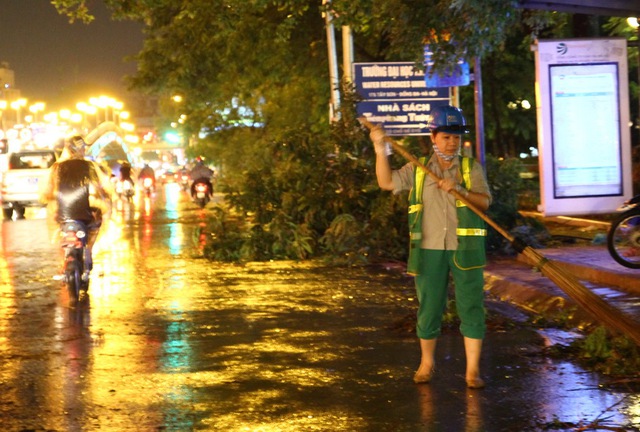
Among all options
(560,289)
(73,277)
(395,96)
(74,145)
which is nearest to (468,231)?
(560,289)

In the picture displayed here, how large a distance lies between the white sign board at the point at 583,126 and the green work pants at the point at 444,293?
6.32 meters

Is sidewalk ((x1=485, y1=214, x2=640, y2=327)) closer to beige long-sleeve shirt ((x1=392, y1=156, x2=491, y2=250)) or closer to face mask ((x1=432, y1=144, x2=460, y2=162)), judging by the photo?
beige long-sleeve shirt ((x1=392, y1=156, x2=491, y2=250))

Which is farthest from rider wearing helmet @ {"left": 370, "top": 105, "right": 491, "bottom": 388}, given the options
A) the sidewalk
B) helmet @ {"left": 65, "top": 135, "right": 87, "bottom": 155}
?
helmet @ {"left": 65, "top": 135, "right": 87, "bottom": 155}

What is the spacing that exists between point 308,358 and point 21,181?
24346 millimetres

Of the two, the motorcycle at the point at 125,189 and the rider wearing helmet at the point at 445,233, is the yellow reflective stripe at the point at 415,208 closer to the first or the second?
the rider wearing helmet at the point at 445,233

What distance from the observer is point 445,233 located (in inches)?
275

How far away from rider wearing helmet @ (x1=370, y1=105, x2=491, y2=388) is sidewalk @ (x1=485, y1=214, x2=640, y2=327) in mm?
2527

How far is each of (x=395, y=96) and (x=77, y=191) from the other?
9.14 meters

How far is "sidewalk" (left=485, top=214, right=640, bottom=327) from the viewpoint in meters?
10.1

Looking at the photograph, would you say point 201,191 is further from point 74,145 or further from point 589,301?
point 589,301

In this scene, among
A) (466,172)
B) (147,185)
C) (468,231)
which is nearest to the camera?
(468,231)

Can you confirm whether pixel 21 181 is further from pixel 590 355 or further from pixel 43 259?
pixel 590 355

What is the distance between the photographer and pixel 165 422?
20.8 feet

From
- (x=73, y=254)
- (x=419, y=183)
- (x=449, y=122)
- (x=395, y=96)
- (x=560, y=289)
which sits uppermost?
(x=395, y=96)
